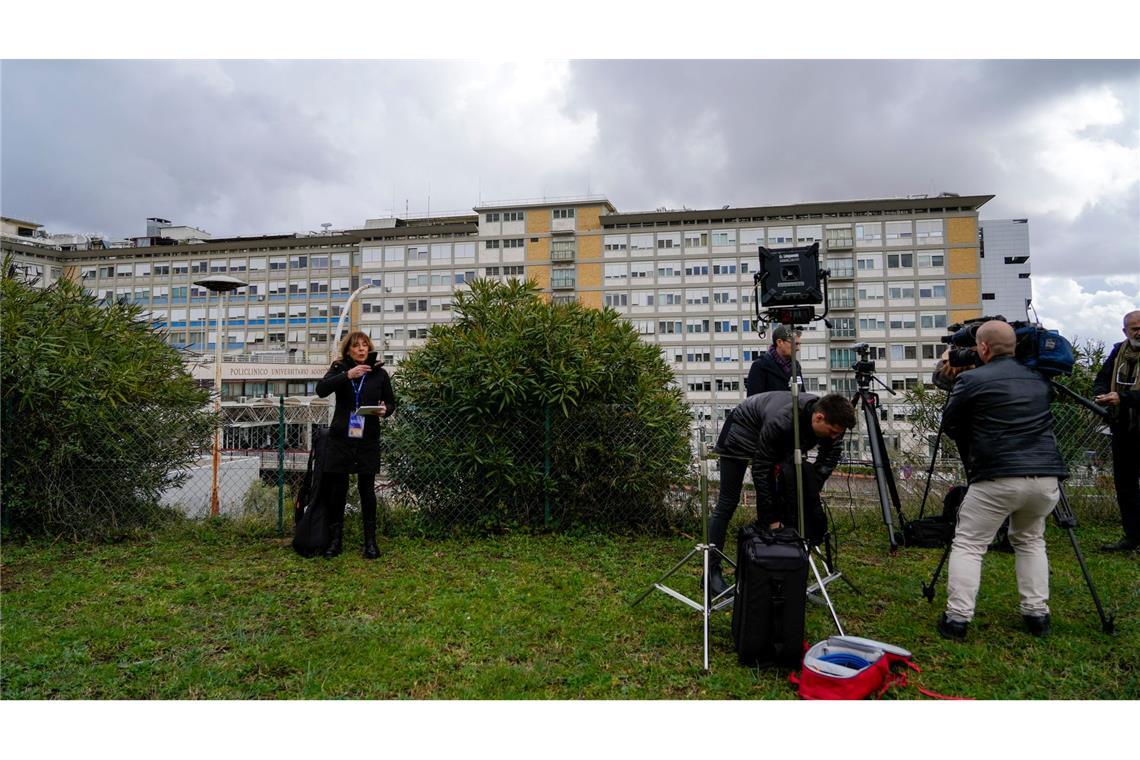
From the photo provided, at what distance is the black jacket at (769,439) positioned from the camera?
4062 millimetres

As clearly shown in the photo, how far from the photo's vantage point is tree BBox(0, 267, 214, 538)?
650 cm

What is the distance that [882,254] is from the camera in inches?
2685

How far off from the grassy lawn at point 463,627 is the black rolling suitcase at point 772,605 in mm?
109

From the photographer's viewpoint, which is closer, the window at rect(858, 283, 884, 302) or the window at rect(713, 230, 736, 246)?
the window at rect(858, 283, 884, 302)

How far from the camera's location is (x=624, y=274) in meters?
72.8

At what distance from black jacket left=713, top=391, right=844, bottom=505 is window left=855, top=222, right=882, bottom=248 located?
7121 cm

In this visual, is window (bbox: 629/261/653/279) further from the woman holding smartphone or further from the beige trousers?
the beige trousers

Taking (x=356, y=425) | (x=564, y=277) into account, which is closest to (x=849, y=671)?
(x=356, y=425)

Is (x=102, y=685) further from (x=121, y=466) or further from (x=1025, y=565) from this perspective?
(x=1025, y=565)

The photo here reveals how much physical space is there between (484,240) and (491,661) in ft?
242

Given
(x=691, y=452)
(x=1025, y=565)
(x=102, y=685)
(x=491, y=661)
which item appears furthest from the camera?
(x=691, y=452)

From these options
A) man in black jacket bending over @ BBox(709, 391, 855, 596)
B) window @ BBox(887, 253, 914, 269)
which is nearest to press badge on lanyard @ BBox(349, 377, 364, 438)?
man in black jacket bending over @ BBox(709, 391, 855, 596)

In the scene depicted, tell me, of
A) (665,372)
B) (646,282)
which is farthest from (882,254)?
(665,372)

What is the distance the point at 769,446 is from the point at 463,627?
215 centimetres
